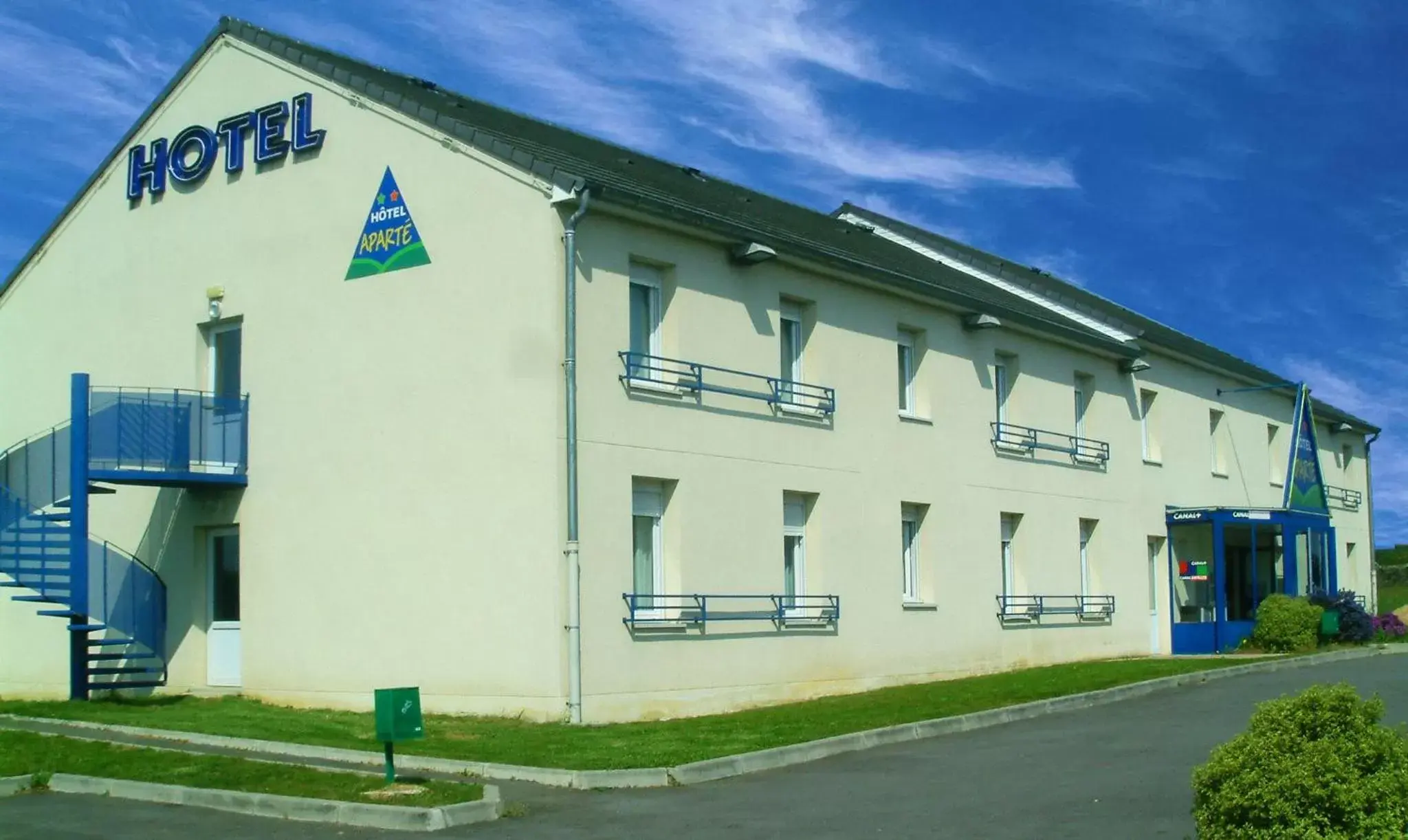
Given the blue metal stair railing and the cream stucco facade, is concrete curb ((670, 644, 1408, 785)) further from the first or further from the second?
the blue metal stair railing

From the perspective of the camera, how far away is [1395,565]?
66.2 metres

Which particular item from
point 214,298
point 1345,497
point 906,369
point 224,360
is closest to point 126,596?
point 224,360

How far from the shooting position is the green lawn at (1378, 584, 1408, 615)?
49.6m

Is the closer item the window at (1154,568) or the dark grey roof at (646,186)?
the dark grey roof at (646,186)

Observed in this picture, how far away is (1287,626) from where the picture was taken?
30.0 m

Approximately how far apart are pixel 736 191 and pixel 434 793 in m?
19.0

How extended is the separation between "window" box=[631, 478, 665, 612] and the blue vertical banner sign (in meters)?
20.3

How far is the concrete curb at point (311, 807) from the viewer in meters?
10.8

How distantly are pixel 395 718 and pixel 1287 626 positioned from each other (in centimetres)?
2311

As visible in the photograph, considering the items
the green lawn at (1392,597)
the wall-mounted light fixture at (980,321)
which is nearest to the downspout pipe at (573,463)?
Answer: the wall-mounted light fixture at (980,321)

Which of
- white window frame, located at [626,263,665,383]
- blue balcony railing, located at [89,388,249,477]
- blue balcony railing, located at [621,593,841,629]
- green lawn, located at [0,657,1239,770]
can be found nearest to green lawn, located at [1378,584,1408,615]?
green lawn, located at [0,657,1239,770]

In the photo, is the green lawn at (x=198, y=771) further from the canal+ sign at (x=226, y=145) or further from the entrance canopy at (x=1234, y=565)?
the entrance canopy at (x=1234, y=565)

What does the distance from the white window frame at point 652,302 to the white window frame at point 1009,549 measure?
9158 millimetres

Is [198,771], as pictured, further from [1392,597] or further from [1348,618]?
[1392,597]
